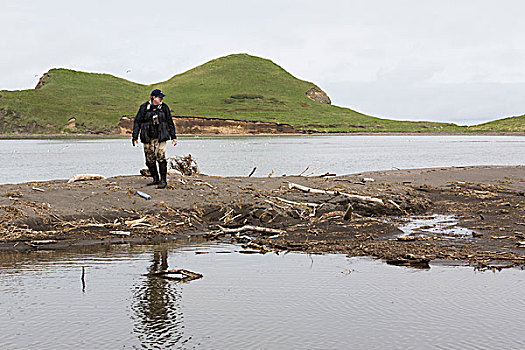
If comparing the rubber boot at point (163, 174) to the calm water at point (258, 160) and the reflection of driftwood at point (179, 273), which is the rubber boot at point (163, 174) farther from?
the calm water at point (258, 160)

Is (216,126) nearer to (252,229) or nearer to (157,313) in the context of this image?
(252,229)

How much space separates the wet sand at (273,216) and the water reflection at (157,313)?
3.26 meters

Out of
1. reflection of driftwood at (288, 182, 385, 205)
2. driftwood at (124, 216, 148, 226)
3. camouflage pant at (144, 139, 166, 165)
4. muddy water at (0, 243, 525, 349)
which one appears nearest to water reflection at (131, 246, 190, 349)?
muddy water at (0, 243, 525, 349)

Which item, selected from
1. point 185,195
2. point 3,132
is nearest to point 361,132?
point 3,132

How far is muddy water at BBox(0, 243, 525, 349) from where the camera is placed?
6.47m

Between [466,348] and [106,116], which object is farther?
[106,116]

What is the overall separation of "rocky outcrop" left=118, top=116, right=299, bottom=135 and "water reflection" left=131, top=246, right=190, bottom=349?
136 meters

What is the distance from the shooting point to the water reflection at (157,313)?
21.0 ft

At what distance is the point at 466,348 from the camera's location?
621cm

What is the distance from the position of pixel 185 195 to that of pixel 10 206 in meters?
4.15

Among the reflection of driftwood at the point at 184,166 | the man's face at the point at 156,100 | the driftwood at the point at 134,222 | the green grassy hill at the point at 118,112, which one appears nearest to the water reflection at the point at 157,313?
the driftwood at the point at 134,222

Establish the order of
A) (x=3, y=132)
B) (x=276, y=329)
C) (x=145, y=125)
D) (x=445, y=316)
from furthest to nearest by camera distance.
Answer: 1. (x=3, y=132)
2. (x=145, y=125)
3. (x=445, y=316)
4. (x=276, y=329)

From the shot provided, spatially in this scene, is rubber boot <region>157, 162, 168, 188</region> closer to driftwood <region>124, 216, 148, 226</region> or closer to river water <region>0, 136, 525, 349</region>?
driftwood <region>124, 216, 148, 226</region>

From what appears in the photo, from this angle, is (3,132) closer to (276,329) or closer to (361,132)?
(361,132)
